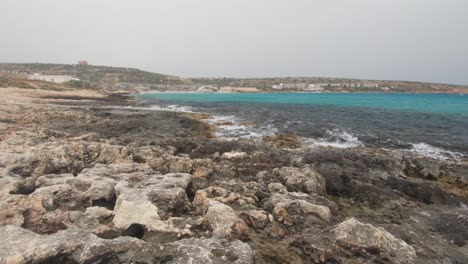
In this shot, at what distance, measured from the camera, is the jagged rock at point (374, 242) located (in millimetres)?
7160

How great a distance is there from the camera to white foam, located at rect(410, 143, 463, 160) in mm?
19864

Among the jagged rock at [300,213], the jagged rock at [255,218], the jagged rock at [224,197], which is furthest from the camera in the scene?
the jagged rock at [224,197]

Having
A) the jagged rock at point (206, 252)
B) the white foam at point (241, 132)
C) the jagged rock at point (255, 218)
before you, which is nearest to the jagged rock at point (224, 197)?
the jagged rock at point (255, 218)

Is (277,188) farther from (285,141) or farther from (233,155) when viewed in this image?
(285,141)

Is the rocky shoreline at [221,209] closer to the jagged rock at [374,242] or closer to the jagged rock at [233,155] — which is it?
the jagged rock at [374,242]

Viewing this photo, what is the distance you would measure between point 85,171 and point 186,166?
13.5 ft

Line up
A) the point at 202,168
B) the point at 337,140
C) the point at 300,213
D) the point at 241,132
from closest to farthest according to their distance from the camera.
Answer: the point at 300,213
the point at 202,168
the point at 337,140
the point at 241,132

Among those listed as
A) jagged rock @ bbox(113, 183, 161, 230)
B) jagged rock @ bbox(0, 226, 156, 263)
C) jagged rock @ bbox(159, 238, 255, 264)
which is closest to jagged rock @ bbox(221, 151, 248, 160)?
jagged rock @ bbox(113, 183, 161, 230)

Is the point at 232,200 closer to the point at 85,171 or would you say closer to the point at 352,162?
the point at 85,171

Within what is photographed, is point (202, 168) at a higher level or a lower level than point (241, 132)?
higher

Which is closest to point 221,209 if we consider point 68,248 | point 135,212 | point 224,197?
point 224,197

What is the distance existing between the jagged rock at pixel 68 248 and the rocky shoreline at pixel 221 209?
20mm

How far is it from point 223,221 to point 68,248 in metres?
3.74

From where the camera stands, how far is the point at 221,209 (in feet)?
27.7
